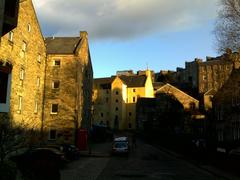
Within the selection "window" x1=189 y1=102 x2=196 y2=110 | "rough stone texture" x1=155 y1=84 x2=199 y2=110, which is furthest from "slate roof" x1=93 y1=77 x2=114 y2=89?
"window" x1=189 y1=102 x2=196 y2=110

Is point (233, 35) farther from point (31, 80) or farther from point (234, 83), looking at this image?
point (31, 80)

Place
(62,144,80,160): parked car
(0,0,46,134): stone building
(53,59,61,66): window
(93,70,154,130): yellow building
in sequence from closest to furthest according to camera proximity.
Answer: (0,0,46,134): stone building, (62,144,80,160): parked car, (53,59,61,66): window, (93,70,154,130): yellow building

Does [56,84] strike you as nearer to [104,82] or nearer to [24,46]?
[24,46]

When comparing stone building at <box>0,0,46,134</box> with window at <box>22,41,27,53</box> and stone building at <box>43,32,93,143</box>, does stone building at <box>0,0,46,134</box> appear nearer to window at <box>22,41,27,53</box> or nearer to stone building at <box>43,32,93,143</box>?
window at <box>22,41,27,53</box>

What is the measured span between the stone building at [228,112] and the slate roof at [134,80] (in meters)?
57.7

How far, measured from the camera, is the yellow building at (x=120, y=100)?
11625 centimetres

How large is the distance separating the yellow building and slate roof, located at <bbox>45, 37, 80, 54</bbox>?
58626 mm

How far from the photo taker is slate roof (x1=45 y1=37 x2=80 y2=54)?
53.7 meters

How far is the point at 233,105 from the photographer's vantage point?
51.0 metres

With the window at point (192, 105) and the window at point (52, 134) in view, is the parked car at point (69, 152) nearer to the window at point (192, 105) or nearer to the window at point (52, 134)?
the window at point (52, 134)

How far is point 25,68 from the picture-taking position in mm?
42188

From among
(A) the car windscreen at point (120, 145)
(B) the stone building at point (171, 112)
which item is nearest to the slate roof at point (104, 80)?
(B) the stone building at point (171, 112)

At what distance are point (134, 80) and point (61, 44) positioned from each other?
66.1 meters

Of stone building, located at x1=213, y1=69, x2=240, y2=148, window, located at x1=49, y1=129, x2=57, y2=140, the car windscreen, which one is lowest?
the car windscreen
